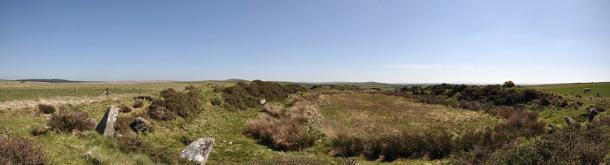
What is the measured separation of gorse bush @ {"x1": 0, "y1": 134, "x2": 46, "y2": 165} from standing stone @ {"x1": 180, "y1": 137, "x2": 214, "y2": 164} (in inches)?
196

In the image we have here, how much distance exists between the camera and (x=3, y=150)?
7176mm

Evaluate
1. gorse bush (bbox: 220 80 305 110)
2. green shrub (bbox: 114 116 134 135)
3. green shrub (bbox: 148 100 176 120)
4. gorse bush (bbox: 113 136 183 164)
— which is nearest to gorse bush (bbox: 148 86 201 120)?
green shrub (bbox: 148 100 176 120)

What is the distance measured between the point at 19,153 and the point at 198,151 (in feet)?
20.5

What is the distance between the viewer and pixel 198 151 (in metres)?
13.0

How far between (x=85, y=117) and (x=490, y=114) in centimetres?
3184

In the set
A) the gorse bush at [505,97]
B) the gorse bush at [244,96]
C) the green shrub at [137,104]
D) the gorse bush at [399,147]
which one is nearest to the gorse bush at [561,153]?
the gorse bush at [399,147]

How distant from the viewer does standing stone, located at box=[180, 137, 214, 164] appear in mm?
12401

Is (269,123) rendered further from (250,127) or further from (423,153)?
(423,153)

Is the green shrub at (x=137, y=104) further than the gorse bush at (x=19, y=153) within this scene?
Yes

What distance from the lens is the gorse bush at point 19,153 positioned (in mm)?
7037

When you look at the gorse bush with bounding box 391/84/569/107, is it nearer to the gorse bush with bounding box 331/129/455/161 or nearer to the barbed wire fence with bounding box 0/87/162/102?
the gorse bush with bounding box 331/129/455/161

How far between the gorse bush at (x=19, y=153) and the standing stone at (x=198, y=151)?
4982mm

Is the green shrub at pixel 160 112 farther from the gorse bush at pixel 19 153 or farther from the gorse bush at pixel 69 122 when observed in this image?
the gorse bush at pixel 19 153

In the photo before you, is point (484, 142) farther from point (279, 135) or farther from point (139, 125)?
point (139, 125)
